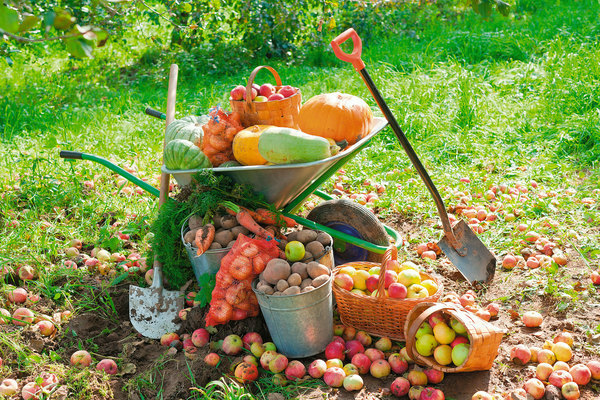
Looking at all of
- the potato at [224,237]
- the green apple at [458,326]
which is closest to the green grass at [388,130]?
the potato at [224,237]

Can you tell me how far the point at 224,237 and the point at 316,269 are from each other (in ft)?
1.95

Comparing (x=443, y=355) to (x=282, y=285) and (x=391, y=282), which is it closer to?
(x=391, y=282)

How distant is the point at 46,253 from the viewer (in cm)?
374

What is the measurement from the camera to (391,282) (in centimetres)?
278

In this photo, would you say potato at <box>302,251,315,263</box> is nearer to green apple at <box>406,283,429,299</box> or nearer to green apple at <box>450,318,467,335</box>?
green apple at <box>406,283,429,299</box>

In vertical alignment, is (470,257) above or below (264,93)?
below

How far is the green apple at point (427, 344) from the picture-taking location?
2.53m

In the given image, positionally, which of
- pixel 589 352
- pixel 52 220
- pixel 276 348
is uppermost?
pixel 589 352

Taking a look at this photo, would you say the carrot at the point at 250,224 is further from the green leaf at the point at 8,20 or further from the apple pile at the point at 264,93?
the green leaf at the point at 8,20

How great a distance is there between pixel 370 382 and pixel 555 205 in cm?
235

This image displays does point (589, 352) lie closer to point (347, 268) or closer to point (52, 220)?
point (347, 268)

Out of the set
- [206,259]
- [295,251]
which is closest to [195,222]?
[206,259]

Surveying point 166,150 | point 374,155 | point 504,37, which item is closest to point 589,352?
point 166,150

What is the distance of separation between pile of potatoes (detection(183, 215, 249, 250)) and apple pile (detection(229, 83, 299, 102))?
75cm
